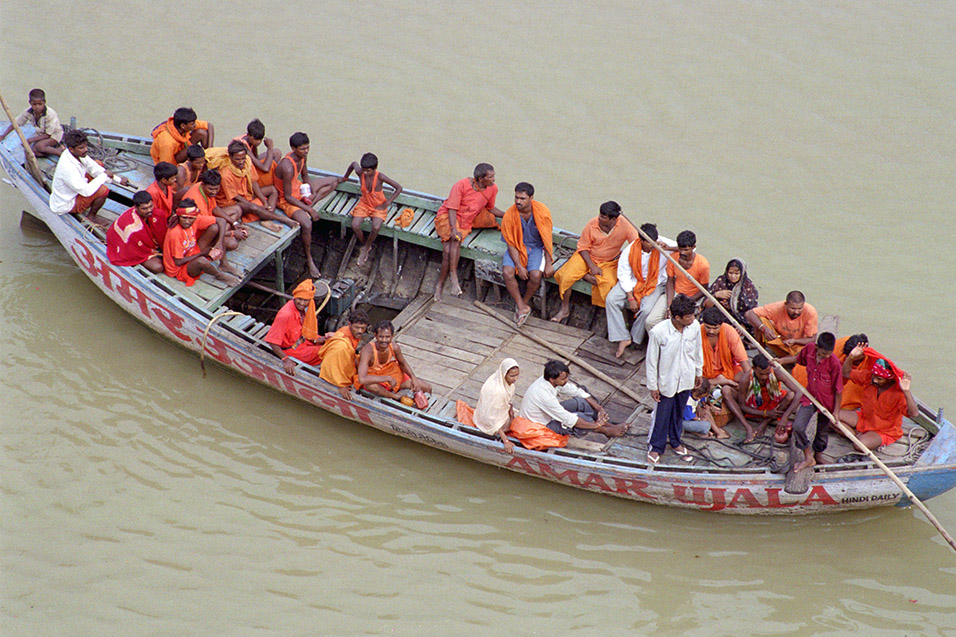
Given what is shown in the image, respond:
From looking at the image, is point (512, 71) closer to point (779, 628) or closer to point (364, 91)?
point (364, 91)

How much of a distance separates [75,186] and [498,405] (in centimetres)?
433

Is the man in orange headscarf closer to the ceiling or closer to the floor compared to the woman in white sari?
closer to the ceiling

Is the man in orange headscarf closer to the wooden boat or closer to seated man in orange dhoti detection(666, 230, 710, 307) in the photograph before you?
the wooden boat

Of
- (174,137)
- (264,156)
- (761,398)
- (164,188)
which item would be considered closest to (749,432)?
(761,398)

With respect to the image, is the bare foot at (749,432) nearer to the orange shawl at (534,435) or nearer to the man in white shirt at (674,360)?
the man in white shirt at (674,360)

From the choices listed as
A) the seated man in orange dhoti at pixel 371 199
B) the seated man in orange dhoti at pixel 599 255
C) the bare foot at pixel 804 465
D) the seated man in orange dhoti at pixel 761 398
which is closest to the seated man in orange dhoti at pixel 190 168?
the seated man in orange dhoti at pixel 371 199

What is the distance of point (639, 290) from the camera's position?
802cm

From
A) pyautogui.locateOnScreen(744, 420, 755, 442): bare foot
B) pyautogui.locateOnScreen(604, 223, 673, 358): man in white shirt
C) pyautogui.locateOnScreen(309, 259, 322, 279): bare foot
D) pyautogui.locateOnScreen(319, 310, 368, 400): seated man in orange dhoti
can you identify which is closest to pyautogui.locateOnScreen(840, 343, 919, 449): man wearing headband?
pyautogui.locateOnScreen(744, 420, 755, 442): bare foot

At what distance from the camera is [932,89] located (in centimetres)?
1179

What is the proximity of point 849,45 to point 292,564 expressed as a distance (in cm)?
957

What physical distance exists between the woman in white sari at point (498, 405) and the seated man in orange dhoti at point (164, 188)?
3.24m

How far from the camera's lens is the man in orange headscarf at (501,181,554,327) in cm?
834

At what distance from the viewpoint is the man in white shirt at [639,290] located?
26.0 feet

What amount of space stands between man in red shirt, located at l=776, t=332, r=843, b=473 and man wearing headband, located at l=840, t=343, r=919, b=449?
24cm
